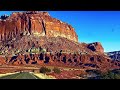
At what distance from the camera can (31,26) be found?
10969 centimetres

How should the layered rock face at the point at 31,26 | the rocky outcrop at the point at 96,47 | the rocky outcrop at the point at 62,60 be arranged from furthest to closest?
1. the rocky outcrop at the point at 96,47
2. the layered rock face at the point at 31,26
3. the rocky outcrop at the point at 62,60

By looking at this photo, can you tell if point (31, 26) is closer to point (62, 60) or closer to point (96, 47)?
point (62, 60)

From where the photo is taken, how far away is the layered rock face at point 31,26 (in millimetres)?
106250

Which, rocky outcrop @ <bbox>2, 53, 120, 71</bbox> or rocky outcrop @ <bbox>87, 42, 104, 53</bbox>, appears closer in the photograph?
rocky outcrop @ <bbox>2, 53, 120, 71</bbox>

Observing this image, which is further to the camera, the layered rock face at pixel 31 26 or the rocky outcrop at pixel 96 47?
the rocky outcrop at pixel 96 47

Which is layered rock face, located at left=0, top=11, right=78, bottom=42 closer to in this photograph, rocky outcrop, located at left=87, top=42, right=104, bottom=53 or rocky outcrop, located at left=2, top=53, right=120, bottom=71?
rocky outcrop, located at left=87, top=42, right=104, bottom=53

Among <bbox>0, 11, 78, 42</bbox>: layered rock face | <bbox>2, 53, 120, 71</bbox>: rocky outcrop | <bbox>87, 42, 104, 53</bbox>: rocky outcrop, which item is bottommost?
<bbox>2, 53, 120, 71</bbox>: rocky outcrop

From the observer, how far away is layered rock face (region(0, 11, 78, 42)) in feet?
349

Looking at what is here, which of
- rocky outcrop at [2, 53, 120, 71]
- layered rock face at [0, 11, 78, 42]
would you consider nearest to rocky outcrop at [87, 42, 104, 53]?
layered rock face at [0, 11, 78, 42]

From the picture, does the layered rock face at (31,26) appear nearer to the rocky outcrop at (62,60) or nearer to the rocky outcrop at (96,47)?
the rocky outcrop at (96,47)

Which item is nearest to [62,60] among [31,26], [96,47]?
[31,26]

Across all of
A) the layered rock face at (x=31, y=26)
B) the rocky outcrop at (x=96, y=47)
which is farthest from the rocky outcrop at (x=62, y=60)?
the layered rock face at (x=31, y=26)

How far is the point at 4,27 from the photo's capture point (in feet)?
361

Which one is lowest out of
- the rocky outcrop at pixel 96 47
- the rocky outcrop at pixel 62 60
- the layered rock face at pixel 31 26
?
the rocky outcrop at pixel 62 60
